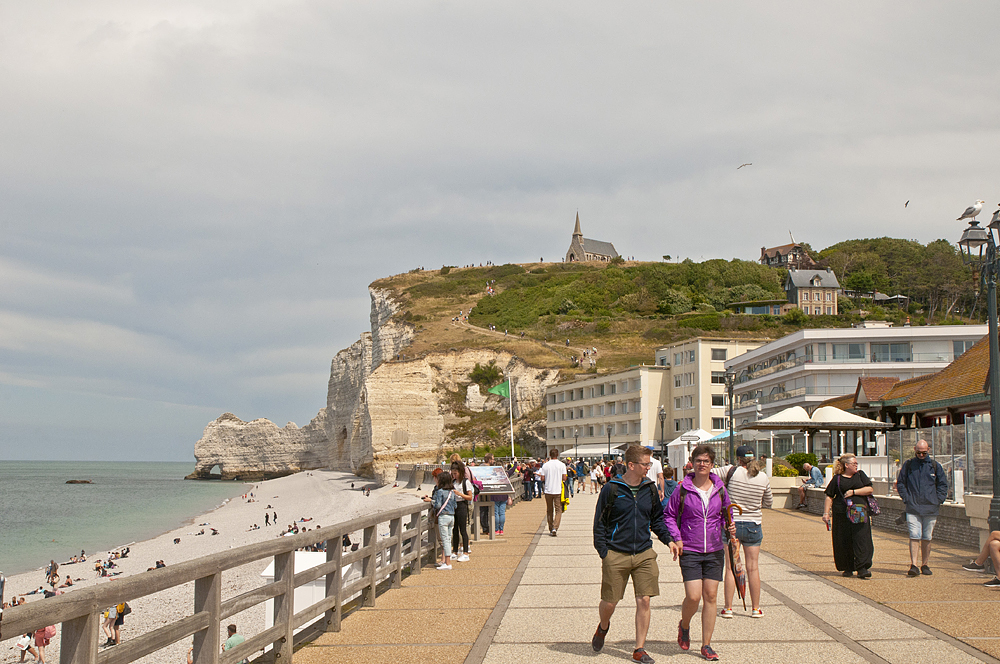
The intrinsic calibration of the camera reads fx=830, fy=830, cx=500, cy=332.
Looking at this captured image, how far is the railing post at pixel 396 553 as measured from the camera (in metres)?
10.4

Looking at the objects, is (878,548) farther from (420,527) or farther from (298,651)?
(298,651)

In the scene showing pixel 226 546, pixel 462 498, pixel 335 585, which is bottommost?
pixel 226 546

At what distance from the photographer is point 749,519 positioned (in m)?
8.48

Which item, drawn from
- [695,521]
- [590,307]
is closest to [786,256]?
[590,307]

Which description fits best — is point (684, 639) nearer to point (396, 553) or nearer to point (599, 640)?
point (599, 640)

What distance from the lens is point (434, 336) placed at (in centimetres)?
10150

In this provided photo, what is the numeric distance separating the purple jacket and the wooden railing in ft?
10.3

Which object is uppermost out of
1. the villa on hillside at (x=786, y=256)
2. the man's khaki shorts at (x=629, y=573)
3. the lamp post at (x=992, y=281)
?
the villa on hillside at (x=786, y=256)

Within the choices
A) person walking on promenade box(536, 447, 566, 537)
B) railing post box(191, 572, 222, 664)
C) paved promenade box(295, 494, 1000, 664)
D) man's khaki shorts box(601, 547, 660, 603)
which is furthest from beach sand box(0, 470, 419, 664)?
person walking on promenade box(536, 447, 566, 537)

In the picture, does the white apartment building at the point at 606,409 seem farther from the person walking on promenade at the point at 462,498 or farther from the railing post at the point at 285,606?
the railing post at the point at 285,606

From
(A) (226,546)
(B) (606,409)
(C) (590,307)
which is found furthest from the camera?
(C) (590,307)

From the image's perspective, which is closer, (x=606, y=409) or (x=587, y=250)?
(x=606, y=409)

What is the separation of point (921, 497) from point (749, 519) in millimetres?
3975

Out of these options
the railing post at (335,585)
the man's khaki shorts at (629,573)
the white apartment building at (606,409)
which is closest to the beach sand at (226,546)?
the railing post at (335,585)
